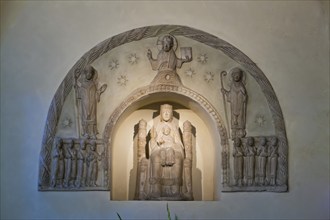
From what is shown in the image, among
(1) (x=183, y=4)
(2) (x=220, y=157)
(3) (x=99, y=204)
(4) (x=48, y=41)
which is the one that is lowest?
(3) (x=99, y=204)

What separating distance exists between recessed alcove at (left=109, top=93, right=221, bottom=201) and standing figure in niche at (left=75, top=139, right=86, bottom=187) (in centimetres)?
35

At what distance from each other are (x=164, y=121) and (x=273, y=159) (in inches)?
55.9

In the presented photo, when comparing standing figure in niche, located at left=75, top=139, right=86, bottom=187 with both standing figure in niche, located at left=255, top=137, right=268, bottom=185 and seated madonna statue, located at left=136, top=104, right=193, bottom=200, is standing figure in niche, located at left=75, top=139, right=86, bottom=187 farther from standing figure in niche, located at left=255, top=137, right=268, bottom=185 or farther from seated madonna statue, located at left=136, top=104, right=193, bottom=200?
standing figure in niche, located at left=255, top=137, right=268, bottom=185

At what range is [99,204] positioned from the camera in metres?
6.59

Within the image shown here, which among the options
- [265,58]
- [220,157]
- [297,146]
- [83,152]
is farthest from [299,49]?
[83,152]

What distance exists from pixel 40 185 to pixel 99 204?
0.71m

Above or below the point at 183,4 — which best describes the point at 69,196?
below

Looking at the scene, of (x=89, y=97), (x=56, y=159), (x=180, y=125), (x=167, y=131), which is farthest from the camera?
(x=180, y=125)

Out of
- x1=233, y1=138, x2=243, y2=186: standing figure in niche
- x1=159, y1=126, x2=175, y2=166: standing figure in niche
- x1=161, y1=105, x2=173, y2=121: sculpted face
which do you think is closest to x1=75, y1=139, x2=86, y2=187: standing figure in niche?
x1=159, y1=126, x2=175, y2=166: standing figure in niche

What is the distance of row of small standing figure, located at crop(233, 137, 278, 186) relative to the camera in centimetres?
667

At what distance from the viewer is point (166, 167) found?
6879mm

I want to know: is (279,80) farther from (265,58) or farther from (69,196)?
(69,196)

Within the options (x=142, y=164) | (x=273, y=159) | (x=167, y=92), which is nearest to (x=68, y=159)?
(x=142, y=164)

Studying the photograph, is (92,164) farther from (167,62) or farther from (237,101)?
(237,101)
